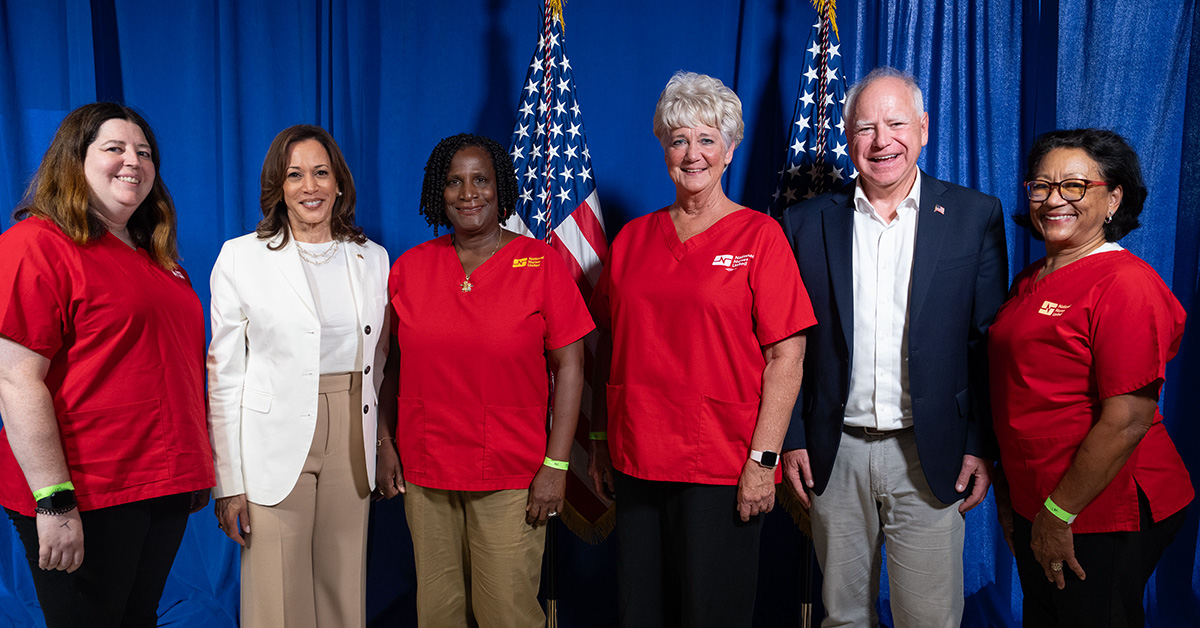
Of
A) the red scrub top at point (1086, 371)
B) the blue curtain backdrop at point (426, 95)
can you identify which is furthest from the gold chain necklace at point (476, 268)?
the red scrub top at point (1086, 371)

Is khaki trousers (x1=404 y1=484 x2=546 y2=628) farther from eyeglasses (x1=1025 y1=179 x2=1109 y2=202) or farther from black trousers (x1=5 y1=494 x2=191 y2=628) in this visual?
eyeglasses (x1=1025 y1=179 x2=1109 y2=202)

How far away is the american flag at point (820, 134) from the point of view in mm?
2592

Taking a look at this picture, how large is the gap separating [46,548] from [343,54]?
2.13 metres

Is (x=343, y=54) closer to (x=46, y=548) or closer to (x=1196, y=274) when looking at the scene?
(x=46, y=548)

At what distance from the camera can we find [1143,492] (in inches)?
63.9

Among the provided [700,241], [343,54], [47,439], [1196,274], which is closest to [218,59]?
[343,54]

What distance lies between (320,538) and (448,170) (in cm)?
110

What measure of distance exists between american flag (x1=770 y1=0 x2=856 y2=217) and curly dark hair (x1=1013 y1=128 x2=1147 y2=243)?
90 cm

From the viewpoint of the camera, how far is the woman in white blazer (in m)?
1.92

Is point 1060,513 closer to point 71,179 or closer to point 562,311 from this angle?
point 562,311

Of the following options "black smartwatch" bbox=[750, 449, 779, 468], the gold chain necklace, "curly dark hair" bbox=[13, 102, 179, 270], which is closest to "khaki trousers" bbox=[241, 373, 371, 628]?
the gold chain necklace

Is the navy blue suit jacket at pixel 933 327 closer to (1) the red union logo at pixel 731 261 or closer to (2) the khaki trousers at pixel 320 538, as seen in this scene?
(1) the red union logo at pixel 731 261

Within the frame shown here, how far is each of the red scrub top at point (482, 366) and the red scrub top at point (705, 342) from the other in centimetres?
24

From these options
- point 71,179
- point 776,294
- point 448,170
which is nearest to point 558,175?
point 448,170
